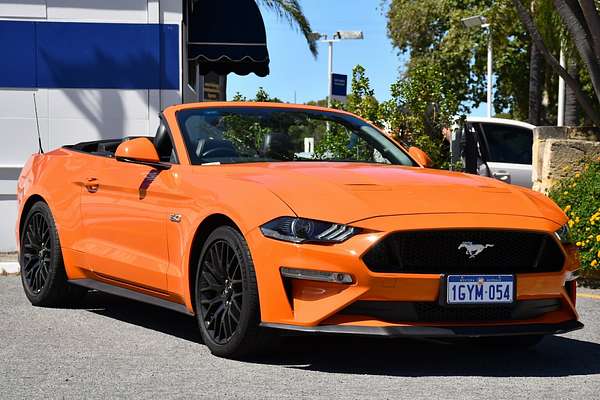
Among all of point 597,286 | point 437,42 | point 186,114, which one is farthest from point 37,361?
point 437,42

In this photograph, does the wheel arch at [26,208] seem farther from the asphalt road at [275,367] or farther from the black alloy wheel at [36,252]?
the asphalt road at [275,367]

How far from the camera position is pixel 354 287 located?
19.8ft

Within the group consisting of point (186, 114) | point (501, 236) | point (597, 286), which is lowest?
point (597, 286)

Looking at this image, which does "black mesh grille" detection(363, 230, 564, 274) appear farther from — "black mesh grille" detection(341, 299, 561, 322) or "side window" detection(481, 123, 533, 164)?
"side window" detection(481, 123, 533, 164)

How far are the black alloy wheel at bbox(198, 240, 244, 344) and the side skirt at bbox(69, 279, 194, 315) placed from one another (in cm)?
27

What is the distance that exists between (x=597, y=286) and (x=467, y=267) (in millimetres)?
5102

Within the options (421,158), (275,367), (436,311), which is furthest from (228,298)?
(421,158)

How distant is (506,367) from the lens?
6566mm

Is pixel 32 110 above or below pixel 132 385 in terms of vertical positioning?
above

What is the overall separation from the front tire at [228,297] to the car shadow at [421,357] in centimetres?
17

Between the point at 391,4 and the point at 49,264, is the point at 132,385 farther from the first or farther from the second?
the point at 391,4

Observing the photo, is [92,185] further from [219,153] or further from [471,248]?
[471,248]

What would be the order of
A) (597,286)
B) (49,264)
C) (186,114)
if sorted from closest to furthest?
(186,114) → (49,264) → (597,286)

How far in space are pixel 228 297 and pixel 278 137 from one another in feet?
4.88
